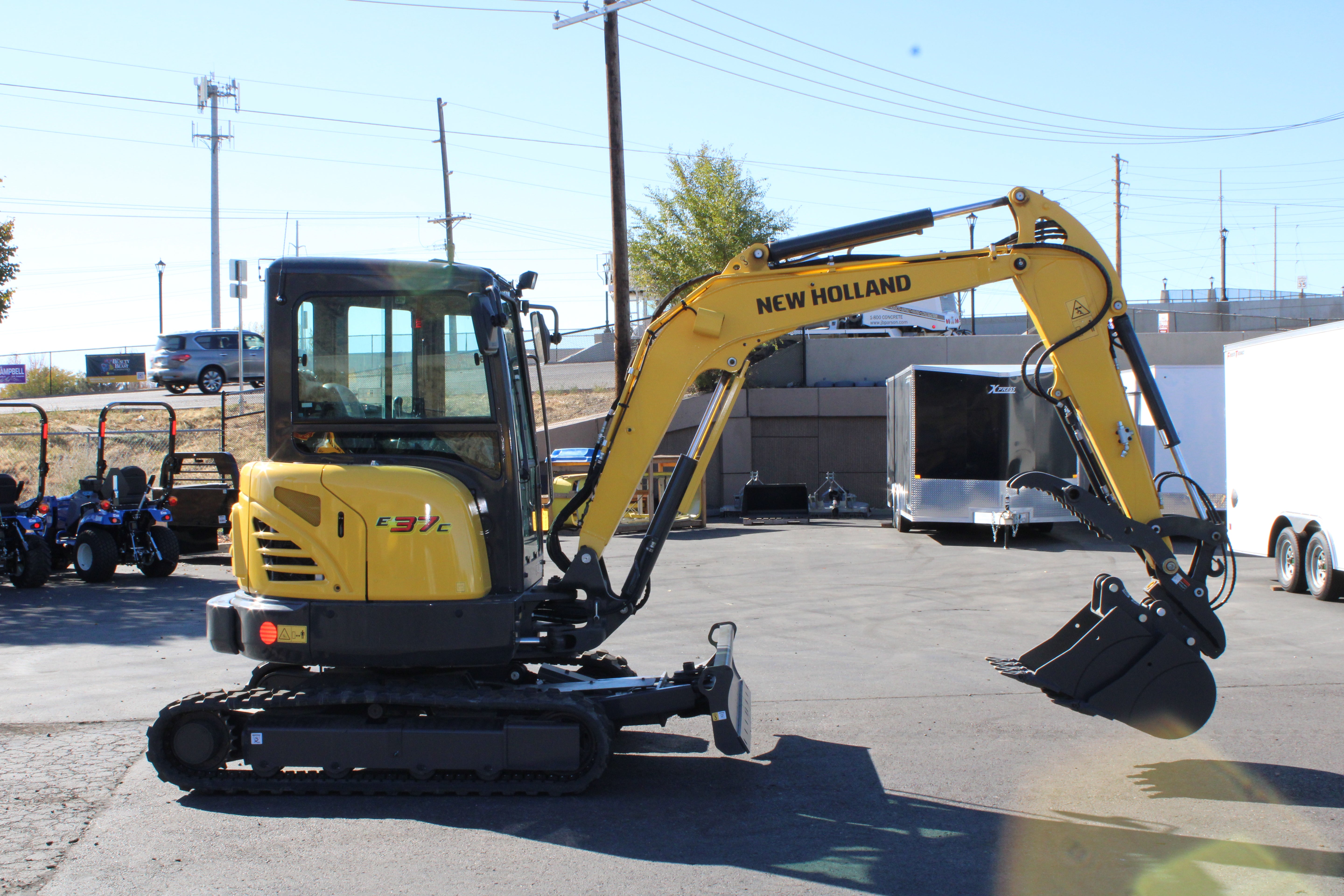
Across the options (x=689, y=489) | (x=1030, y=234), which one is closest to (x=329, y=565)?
(x=689, y=489)

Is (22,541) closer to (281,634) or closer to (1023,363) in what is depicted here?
(281,634)

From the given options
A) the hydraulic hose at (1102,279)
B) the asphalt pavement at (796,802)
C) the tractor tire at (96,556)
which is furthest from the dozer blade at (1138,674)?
the tractor tire at (96,556)

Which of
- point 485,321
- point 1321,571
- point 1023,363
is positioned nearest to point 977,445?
point 1321,571

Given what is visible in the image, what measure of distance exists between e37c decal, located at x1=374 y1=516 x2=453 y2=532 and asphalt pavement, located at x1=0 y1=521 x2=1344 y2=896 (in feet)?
4.76

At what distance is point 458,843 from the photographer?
493 centimetres

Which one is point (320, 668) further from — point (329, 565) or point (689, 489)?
point (689, 489)

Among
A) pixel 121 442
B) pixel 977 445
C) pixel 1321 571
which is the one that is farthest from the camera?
pixel 121 442

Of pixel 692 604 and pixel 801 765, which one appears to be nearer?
pixel 801 765

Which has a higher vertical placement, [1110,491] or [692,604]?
[1110,491]

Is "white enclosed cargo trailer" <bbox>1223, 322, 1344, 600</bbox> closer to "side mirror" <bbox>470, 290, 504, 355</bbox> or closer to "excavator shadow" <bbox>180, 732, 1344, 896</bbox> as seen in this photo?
"excavator shadow" <bbox>180, 732, 1344, 896</bbox>

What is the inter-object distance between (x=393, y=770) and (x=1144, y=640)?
414cm

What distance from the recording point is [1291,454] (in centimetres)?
1229

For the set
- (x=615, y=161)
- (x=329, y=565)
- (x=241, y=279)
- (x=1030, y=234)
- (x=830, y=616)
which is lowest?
(x=830, y=616)

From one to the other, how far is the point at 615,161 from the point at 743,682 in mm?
14017
